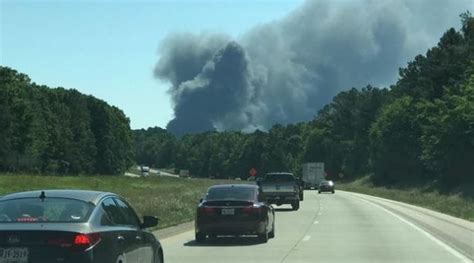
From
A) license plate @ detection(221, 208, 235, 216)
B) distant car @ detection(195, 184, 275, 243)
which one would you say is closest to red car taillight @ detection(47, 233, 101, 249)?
distant car @ detection(195, 184, 275, 243)

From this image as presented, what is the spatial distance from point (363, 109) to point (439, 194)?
79.4 m

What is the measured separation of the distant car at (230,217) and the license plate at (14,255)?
41.3 feet

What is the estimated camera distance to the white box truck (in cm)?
11081

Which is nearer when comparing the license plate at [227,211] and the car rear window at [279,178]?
the license plate at [227,211]

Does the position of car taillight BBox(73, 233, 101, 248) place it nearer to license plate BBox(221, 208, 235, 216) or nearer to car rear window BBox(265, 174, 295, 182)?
license plate BBox(221, 208, 235, 216)

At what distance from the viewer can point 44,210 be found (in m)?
9.55

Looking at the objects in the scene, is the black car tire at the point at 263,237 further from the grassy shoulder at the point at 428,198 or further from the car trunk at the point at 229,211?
the grassy shoulder at the point at 428,198

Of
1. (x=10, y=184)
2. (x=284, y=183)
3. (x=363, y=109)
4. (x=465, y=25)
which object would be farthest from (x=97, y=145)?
(x=284, y=183)

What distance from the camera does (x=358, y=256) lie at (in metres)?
17.7

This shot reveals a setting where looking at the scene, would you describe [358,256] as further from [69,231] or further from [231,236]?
[69,231]

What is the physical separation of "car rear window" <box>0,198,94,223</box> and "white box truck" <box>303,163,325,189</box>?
101 meters

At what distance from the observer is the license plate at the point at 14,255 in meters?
8.80

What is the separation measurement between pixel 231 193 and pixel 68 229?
13423 millimetres

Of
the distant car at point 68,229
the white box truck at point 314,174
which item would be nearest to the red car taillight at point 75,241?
the distant car at point 68,229
